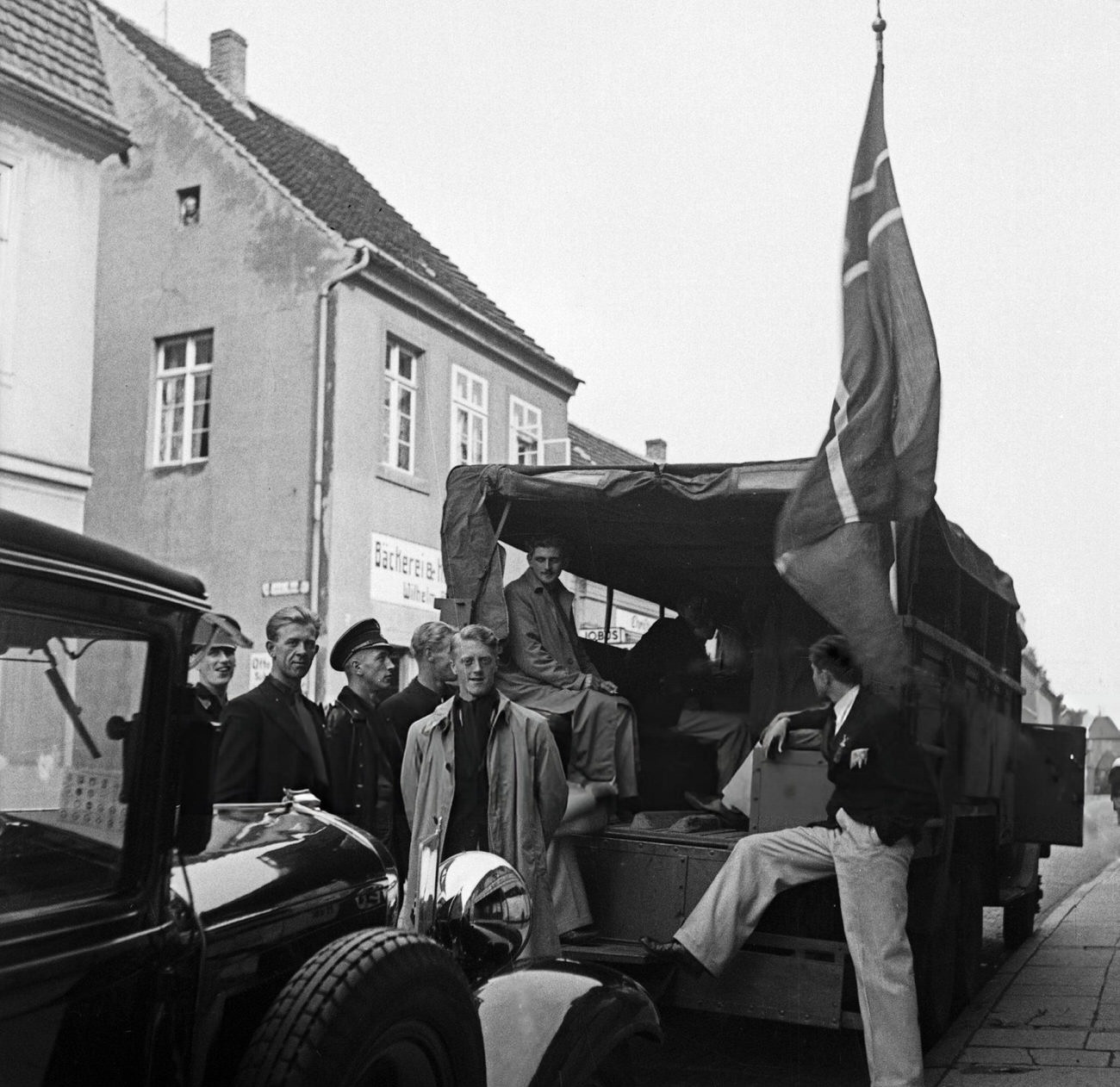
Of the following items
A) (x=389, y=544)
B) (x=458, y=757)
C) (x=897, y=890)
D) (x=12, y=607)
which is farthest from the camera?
(x=389, y=544)

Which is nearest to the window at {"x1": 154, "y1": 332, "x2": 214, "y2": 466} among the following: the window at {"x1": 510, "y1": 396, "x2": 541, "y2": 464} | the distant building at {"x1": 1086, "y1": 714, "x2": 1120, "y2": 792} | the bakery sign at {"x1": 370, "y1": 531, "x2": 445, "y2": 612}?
the bakery sign at {"x1": 370, "y1": 531, "x2": 445, "y2": 612}

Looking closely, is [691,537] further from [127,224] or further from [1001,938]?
[127,224]

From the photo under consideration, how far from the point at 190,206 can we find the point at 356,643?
634 inches

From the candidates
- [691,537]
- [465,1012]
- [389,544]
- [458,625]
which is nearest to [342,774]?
[458,625]

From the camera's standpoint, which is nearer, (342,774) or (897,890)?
(897,890)

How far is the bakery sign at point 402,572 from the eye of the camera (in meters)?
19.2

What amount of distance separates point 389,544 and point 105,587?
17.6 meters

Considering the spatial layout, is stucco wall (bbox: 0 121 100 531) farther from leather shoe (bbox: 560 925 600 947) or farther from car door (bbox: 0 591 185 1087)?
car door (bbox: 0 591 185 1087)

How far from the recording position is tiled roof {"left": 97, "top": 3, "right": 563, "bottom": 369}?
20750mm

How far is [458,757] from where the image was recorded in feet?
19.8

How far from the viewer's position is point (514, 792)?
5.97 m

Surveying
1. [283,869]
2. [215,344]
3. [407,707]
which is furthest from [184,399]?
[283,869]

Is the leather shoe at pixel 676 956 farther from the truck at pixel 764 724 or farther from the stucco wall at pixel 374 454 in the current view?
the stucco wall at pixel 374 454

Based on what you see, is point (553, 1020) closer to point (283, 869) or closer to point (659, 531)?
point (283, 869)
